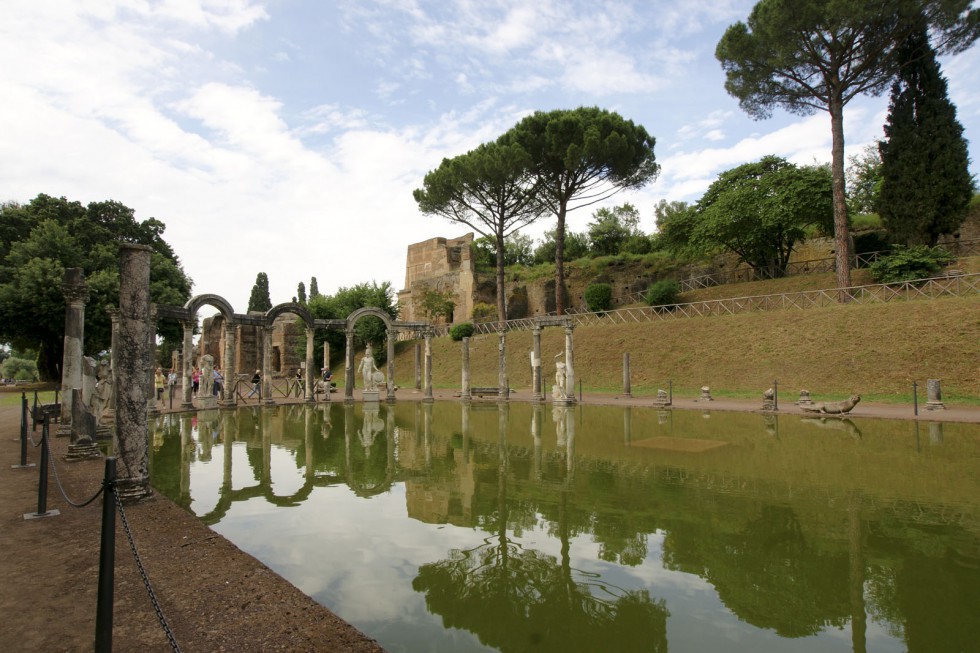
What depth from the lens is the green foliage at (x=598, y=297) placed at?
34844 millimetres

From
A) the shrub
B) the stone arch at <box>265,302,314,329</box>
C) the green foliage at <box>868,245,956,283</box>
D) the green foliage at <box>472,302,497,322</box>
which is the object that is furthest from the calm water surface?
the green foliage at <box>472,302,497,322</box>

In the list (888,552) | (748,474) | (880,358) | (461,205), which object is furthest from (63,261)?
(880,358)

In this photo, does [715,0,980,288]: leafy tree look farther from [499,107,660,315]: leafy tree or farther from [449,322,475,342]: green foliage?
[449,322,475,342]: green foliage

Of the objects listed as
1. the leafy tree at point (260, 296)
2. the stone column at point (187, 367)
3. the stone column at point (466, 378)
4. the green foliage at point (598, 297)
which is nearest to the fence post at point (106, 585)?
the stone column at point (187, 367)

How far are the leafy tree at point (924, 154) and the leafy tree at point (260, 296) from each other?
50.6 metres

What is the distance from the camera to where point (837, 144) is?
23.4 metres

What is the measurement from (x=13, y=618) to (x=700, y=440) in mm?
10487

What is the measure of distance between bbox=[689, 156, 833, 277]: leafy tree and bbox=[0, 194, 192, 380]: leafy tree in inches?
1176

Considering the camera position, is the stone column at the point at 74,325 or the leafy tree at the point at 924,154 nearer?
the stone column at the point at 74,325

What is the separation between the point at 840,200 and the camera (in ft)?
75.4

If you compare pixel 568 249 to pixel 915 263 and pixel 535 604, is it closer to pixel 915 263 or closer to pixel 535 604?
pixel 915 263

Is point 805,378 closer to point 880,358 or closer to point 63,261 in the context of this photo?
point 880,358

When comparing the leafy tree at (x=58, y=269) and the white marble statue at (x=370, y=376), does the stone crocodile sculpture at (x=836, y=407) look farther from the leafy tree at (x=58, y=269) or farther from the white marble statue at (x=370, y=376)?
the leafy tree at (x=58, y=269)

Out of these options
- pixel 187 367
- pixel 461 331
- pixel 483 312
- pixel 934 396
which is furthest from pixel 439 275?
pixel 934 396
